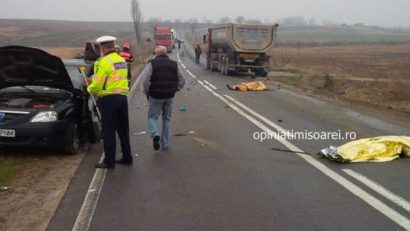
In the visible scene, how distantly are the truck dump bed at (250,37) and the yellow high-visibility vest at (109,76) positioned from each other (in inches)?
875

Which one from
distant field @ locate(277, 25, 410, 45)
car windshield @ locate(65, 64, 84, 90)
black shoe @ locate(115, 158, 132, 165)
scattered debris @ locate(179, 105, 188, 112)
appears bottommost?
distant field @ locate(277, 25, 410, 45)

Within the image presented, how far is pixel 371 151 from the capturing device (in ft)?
28.1

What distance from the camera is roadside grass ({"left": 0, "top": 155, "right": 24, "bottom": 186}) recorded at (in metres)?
7.05

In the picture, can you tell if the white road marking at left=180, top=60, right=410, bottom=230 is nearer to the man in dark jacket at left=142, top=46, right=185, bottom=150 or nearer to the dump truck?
the man in dark jacket at left=142, top=46, right=185, bottom=150

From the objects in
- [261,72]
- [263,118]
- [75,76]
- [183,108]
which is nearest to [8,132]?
[75,76]

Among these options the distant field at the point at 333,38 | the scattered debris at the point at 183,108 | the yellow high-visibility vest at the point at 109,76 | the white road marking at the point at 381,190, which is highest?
the yellow high-visibility vest at the point at 109,76

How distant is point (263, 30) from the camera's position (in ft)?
97.5

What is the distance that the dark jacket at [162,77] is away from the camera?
8.97 meters

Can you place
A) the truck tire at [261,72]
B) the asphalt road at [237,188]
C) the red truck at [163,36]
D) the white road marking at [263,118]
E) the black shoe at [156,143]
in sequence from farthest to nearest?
the red truck at [163,36] → the truck tire at [261,72] → the white road marking at [263,118] → the black shoe at [156,143] → the asphalt road at [237,188]

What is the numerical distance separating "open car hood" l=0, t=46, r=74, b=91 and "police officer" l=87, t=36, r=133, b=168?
0.90 metres

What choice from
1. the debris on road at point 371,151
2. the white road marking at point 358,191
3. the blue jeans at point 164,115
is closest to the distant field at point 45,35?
the blue jeans at point 164,115

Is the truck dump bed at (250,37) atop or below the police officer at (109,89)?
below

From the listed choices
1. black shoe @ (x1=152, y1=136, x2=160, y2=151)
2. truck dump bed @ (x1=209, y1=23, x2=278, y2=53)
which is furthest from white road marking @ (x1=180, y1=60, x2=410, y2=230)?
truck dump bed @ (x1=209, y1=23, x2=278, y2=53)

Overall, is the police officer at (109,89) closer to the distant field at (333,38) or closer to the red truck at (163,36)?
the red truck at (163,36)
